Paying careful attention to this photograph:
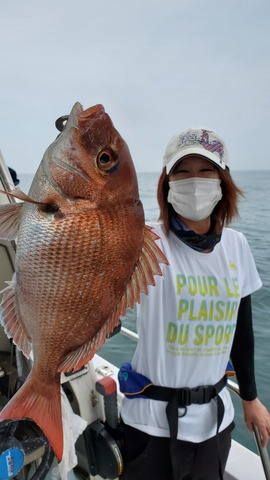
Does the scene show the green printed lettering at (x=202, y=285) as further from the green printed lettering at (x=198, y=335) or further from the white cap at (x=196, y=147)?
the white cap at (x=196, y=147)

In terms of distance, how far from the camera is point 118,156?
2.56 ft

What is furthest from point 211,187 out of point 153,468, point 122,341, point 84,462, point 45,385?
point 122,341

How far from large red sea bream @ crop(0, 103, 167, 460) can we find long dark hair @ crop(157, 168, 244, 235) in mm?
791

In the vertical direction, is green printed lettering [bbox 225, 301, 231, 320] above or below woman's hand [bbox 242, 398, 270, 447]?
above

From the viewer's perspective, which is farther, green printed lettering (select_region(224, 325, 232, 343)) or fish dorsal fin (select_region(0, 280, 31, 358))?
green printed lettering (select_region(224, 325, 232, 343))

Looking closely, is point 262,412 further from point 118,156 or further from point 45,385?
point 118,156

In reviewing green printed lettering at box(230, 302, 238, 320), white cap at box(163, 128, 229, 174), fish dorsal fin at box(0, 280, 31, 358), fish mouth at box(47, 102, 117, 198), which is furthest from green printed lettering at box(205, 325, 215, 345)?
fish mouth at box(47, 102, 117, 198)

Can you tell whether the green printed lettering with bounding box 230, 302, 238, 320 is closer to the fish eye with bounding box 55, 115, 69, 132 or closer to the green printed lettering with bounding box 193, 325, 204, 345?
the green printed lettering with bounding box 193, 325, 204, 345

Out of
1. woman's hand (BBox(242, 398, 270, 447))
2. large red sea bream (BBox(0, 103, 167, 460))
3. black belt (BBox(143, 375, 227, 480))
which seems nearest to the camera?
large red sea bream (BBox(0, 103, 167, 460))

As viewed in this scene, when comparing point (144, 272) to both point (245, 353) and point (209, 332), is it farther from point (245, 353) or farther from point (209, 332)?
point (245, 353)

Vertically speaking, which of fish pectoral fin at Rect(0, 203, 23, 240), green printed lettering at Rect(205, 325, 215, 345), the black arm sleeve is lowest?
the black arm sleeve

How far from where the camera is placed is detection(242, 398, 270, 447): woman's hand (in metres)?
1.67

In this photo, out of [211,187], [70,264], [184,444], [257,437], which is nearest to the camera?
[70,264]

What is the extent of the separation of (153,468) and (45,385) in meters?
0.90
